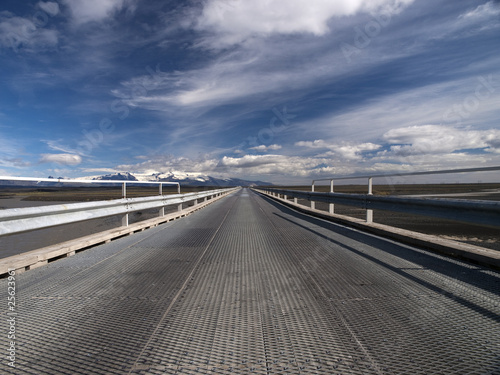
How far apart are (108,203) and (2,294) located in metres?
3.52

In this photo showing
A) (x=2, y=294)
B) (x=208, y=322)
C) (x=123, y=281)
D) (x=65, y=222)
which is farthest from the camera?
(x=65, y=222)

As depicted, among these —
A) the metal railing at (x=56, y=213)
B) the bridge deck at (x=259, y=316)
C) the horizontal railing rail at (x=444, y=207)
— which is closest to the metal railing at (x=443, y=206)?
the horizontal railing rail at (x=444, y=207)

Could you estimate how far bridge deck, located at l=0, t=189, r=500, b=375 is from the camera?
2156 millimetres

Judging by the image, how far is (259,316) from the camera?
2889 millimetres

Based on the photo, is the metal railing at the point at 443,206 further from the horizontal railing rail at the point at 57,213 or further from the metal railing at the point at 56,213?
the horizontal railing rail at the point at 57,213

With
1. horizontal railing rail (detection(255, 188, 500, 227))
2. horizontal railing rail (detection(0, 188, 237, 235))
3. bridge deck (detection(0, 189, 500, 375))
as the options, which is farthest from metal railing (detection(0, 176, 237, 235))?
horizontal railing rail (detection(255, 188, 500, 227))

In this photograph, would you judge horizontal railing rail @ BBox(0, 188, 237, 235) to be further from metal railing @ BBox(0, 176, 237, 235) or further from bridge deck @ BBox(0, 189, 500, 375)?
bridge deck @ BBox(0, 189, 500, 375)

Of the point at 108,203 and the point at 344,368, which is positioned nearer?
the point at 344,368

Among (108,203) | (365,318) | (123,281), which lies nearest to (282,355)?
(365,318)

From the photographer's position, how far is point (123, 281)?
398cm

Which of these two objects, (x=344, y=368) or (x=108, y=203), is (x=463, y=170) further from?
(x=108, y=203)

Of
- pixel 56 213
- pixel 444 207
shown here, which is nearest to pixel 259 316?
pixel 444 207

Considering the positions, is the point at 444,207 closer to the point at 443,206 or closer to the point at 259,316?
→ the point at 443,206

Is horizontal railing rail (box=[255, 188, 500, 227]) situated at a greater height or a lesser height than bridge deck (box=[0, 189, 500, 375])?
greater
